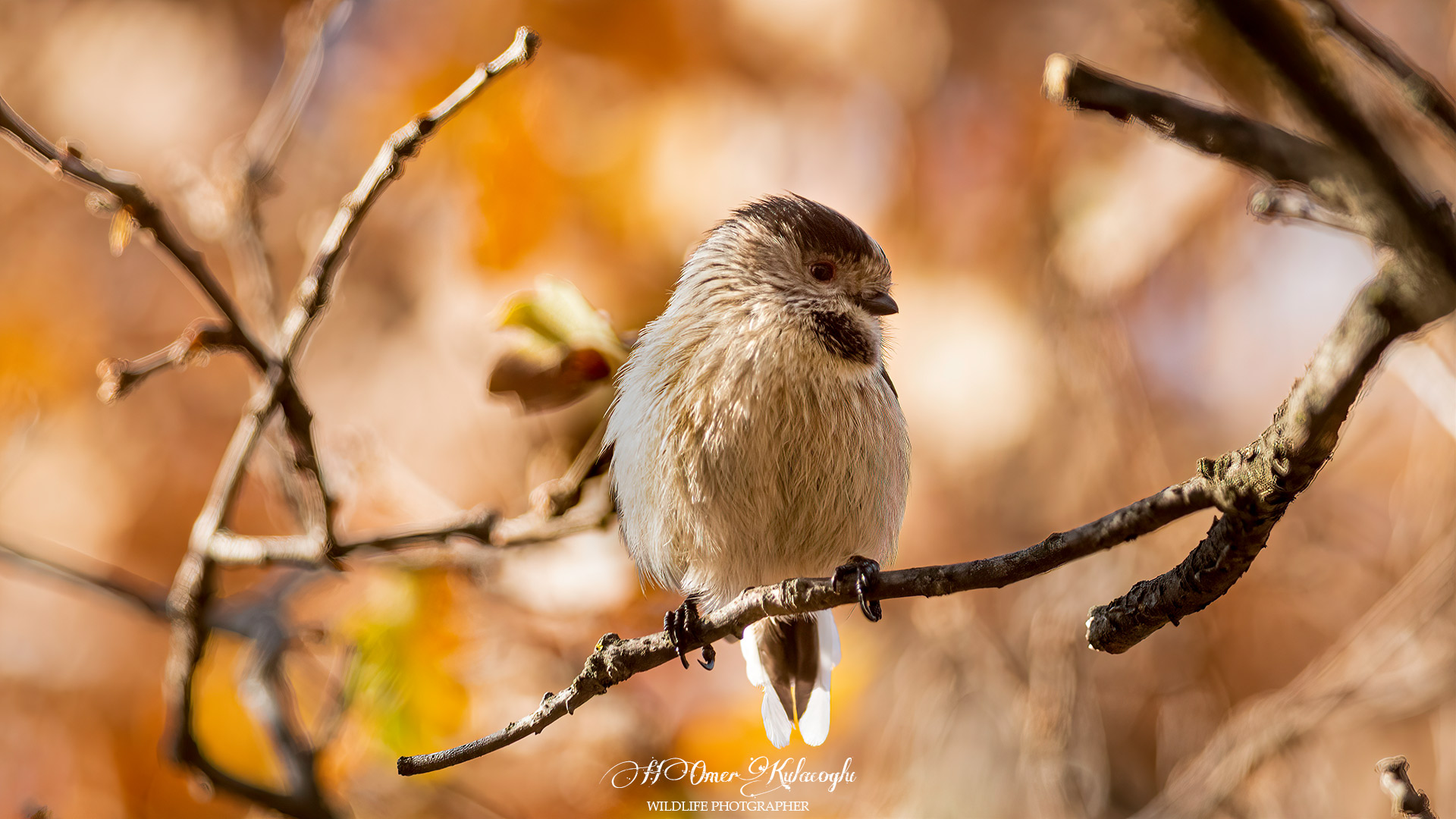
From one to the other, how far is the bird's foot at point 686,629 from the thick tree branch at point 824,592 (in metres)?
0.03

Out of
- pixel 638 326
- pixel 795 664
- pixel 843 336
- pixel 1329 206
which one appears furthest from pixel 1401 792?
pixel 638 326

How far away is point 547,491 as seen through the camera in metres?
2.90

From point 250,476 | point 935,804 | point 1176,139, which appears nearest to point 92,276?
point 250,476

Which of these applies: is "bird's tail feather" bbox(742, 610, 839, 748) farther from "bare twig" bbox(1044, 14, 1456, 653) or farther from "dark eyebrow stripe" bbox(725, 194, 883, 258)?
"bare twig" bbox(1044, 14, 1456, 653)

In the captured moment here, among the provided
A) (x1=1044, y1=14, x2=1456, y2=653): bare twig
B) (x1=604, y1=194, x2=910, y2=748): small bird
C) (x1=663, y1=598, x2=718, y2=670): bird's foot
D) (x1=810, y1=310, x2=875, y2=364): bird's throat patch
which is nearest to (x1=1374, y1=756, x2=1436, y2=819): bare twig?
(x1=1044, y1=14, x2=1456, y2=653): bare twig

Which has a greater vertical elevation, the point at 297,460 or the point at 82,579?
the point at 82,579

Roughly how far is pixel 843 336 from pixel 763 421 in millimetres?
437

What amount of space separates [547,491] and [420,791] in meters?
2.24

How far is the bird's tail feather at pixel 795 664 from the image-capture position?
351 centimetres

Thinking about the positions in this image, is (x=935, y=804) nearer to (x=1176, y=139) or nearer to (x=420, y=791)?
(x=420, y=791)

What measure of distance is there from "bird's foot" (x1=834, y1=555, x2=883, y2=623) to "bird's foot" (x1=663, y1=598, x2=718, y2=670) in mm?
385

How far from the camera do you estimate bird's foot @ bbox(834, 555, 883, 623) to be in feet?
5.64

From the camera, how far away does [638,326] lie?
426cm

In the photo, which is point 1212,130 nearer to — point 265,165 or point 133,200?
point 133,200
